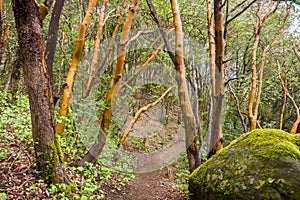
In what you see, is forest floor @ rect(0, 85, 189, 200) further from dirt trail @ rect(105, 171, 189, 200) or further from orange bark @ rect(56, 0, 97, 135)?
orange bark @ rect(56, 0, 97, 135)

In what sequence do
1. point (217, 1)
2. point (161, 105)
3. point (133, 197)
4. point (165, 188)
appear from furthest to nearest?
point (161, 105), point (165, 188), point (133, 197), point (217, 1)

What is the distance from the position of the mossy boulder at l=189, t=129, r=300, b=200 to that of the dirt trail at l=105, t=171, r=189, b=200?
1334mm

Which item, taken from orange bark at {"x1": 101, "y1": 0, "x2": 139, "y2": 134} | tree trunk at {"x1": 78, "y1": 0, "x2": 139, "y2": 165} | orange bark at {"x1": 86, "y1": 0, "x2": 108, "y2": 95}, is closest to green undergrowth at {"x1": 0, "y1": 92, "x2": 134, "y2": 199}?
tree trunk at {"x1": 78, "y1": 0, "x2": 139, "y2": 165}

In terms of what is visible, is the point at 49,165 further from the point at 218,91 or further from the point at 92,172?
the point at 218,91

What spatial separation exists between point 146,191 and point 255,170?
10.1ft

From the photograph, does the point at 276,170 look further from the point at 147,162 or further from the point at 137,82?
the point at 137,82

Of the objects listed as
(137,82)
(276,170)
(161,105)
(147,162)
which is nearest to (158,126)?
(161,105)

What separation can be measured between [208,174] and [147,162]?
5.29 metres

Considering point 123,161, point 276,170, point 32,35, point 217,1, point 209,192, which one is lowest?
point 123,161

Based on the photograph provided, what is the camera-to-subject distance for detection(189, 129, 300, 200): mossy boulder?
3113mm

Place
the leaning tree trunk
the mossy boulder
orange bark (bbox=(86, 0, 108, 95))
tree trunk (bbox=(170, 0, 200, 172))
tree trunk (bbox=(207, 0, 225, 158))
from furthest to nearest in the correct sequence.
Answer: orange bark (bbox=(86, 0, 108, 95)) → tree trunk (bbox=(170, 0, 200, 172)) → tree trunk (bbox=(207, 0, 225, 158)) → the leaning tree trunk → the mossy boulder

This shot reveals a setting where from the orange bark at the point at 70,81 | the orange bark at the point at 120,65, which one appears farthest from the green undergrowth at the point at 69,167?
the orange bark at the point at 120,65

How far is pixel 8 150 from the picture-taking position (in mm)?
3764

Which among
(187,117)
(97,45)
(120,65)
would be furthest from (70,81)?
(187,117)
